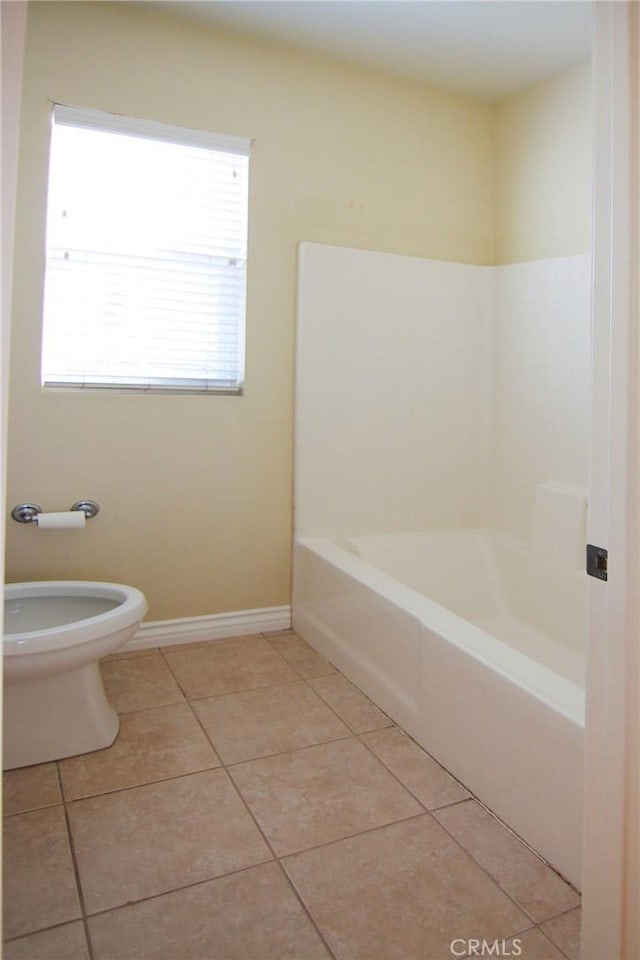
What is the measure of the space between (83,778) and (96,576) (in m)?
0.93

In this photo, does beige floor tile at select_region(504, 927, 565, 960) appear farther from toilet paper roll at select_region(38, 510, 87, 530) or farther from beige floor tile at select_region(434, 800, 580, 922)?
toilet paper roll at select_region(38, 510, 87, 530)

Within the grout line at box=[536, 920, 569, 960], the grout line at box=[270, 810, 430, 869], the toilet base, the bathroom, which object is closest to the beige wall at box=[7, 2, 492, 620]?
the bathroom

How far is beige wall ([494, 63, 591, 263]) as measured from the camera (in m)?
2.72

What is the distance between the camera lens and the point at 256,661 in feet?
8.62

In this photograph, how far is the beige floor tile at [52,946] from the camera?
49.2 inches

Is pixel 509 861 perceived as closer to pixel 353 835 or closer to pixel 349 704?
pixel 353 835

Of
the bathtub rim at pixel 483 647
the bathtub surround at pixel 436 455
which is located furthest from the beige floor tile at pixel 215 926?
the bathtub surround at pixel 436 455

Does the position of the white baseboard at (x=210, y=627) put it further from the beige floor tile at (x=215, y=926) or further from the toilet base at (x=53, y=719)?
the beige floor tile at (x=215, y=926)

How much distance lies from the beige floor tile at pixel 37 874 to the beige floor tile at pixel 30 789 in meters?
0.03

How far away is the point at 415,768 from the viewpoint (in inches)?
74.6

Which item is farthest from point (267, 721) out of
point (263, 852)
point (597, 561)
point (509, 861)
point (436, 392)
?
point (436, 392)

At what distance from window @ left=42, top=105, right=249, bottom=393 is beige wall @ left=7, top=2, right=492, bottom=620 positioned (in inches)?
2.6

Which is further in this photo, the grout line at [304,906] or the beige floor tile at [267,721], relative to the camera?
the beige floor tile at [267,721]

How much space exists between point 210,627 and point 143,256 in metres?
1.55
